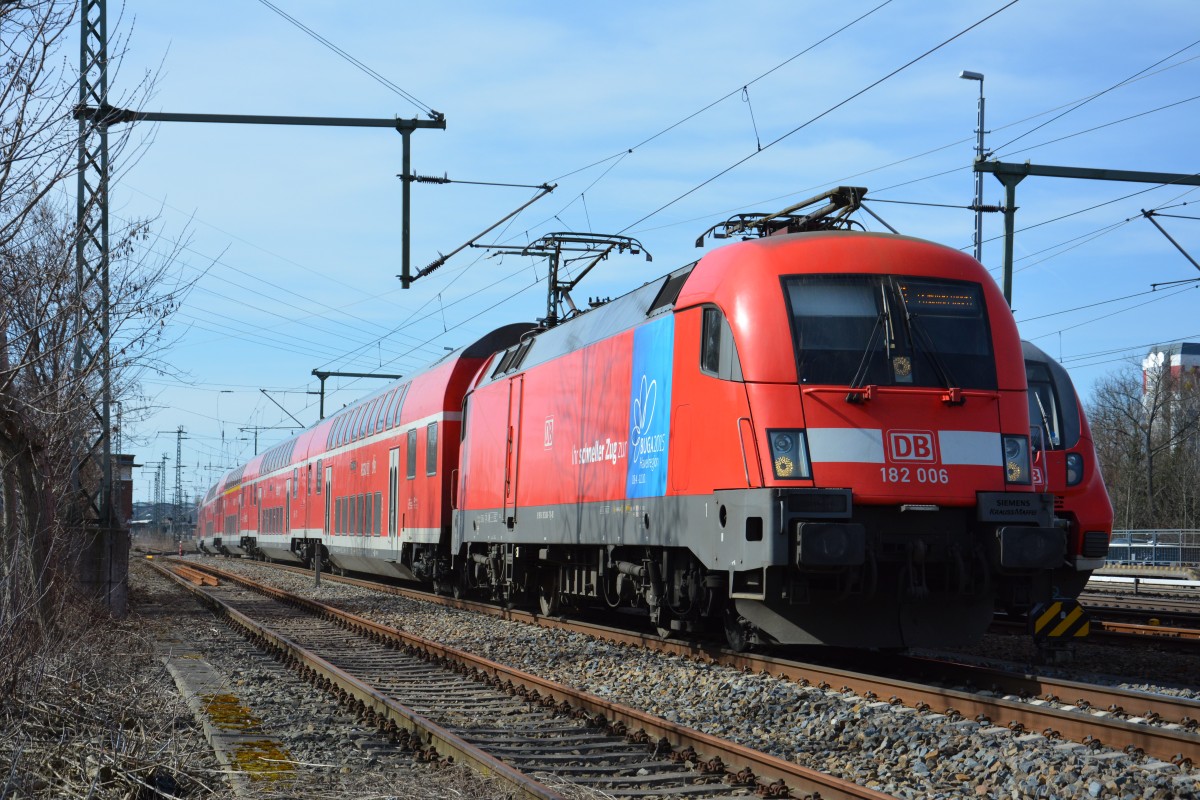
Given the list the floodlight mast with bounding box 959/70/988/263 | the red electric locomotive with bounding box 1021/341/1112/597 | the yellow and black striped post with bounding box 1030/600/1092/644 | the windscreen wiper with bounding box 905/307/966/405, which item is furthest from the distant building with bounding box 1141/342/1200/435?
the windscreen wiper with bounding box 905/307/966/405

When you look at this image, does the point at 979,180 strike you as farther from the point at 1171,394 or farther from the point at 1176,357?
the point at 1176,357

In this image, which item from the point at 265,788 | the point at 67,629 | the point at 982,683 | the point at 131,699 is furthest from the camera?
the point at 67,629

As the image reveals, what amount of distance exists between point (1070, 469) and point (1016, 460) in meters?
4.62

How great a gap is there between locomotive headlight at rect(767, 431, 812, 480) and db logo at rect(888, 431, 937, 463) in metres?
0.69

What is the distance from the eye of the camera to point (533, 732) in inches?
339

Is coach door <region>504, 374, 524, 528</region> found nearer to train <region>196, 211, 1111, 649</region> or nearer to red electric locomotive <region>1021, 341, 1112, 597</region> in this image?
train <region>196, 211, 1111, 649</region>

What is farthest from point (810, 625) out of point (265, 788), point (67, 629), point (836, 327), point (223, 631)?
point (223, 631)

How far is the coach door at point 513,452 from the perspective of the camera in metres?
16.8

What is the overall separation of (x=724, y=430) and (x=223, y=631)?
31.2ft

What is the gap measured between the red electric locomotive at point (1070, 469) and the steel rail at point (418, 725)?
740cm

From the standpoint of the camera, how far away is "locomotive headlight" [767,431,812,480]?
9.93 m

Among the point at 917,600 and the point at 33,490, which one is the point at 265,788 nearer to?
the point at 917,600

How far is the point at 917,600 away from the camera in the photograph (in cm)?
1027

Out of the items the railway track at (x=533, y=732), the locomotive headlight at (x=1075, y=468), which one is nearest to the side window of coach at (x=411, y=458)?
the railway track at (x=533, y=732)
